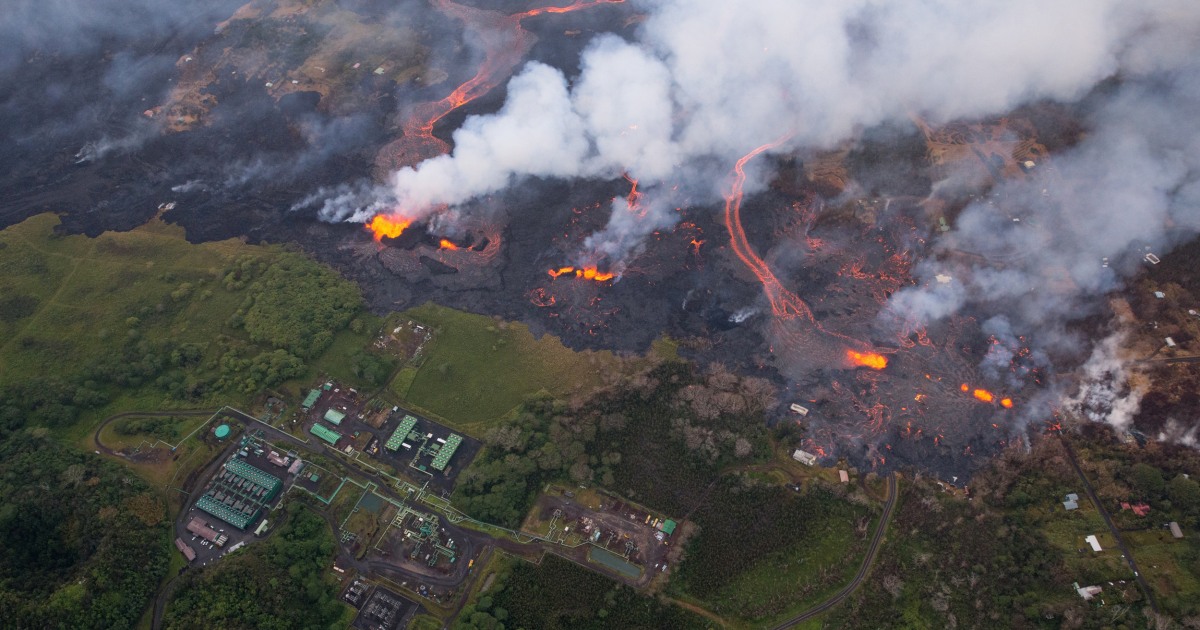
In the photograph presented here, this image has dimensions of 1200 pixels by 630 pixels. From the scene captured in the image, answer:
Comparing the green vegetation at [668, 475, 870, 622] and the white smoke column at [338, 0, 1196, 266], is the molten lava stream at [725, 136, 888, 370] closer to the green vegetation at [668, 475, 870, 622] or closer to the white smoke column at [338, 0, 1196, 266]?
the white smoke column at [338, 0, 1196, 266]

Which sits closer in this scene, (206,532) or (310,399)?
(206,532)

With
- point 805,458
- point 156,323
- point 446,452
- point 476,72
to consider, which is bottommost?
point 446,452

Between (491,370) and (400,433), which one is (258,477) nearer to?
(400,433)

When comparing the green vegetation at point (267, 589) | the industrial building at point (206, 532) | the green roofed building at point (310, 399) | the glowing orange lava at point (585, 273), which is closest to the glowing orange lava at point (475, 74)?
the glowing orange lava at point (585, 273)

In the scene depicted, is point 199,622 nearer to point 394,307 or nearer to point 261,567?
point 261,567

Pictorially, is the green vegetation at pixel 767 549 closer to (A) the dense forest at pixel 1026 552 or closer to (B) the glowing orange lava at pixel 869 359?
(A) the dense forest at pixel 1026 552

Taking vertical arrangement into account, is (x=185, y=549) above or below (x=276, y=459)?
below

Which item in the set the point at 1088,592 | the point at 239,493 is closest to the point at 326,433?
the point at 239,493
